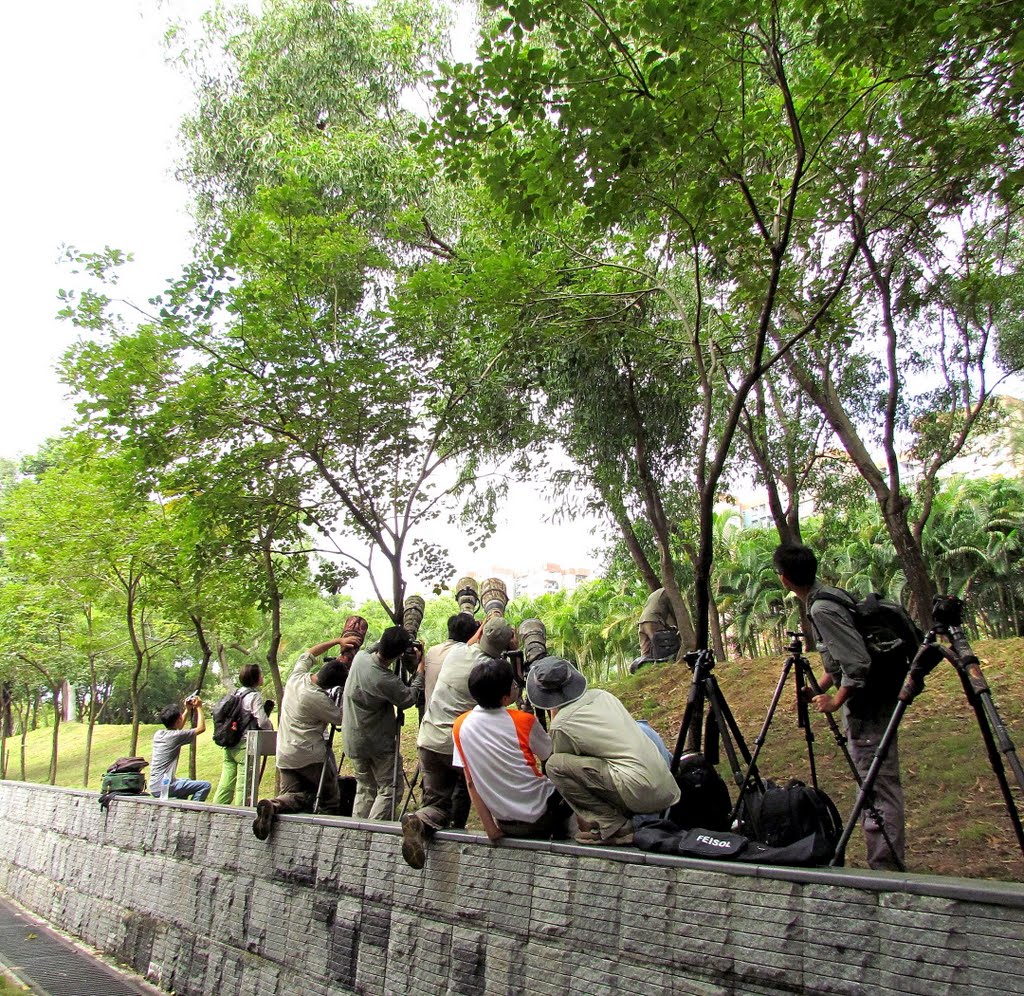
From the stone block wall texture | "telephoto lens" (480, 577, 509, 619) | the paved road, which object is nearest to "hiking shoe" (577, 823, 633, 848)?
the stone block wall texture

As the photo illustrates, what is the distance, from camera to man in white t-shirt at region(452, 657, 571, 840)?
12.7ft

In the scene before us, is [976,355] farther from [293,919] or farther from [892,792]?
[293,919]

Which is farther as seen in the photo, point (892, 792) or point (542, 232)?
point (542, 232)

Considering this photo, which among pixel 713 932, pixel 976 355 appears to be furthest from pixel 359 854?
pixel 976 355

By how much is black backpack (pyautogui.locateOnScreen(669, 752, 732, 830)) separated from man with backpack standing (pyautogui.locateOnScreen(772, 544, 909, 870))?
620 millimetres

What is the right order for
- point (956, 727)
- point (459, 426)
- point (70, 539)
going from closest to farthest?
point (956, 727)
point (459, 426)
point (70, 539)

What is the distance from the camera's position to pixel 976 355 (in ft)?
33.2

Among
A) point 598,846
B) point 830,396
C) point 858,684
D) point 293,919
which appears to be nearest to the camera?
point 598,846

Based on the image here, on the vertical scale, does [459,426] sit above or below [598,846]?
above

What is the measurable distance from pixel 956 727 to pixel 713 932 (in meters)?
6.60

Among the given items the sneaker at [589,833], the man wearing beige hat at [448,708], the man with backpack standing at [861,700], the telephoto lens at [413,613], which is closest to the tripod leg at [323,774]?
the telephoto lens at [413,613]

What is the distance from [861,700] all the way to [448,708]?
2.34 metres

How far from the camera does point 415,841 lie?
13.4ft

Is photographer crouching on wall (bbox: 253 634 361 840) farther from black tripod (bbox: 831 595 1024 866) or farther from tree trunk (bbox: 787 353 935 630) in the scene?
tree trunk (bbox: 787 353 935 630)
